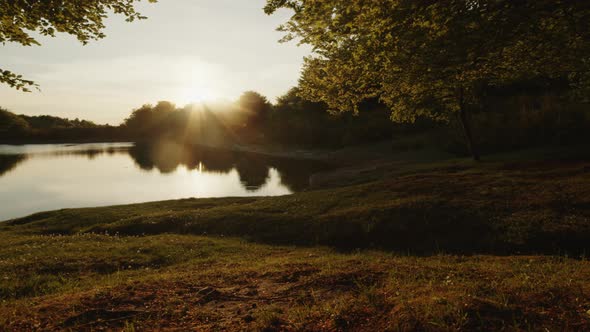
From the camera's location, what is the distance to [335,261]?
41.4 feet

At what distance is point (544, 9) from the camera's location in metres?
10.1

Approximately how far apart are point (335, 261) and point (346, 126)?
69877mm

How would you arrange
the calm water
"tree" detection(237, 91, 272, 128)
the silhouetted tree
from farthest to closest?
the silhouetted tree < "tree" detection(237, 91, 272, 128) < the calm water

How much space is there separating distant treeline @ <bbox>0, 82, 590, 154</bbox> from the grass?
9.48m

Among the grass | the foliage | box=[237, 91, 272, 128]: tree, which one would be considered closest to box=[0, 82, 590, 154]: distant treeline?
box=[237, 91, 272, 128]: tree

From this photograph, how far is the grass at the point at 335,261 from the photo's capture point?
713 cm

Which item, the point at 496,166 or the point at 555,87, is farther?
the point at 555,87

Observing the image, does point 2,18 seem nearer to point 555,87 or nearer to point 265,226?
point 265,226

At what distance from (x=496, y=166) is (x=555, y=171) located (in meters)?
5.42

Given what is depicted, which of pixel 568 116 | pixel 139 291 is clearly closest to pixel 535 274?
pixel 139 291

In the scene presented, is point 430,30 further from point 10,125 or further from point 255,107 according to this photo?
point 10,125

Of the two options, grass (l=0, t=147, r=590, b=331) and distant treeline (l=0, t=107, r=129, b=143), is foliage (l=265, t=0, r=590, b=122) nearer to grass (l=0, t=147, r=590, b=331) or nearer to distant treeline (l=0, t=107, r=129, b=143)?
grass (l=0, t=147, r=590, b=331)

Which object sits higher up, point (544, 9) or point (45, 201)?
point (544, 9)

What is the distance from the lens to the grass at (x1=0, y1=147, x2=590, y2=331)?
7.13 m
